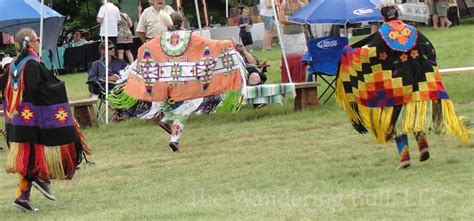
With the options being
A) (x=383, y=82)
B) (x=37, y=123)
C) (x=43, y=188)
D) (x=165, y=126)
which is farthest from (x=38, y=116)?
(x=165, y=126)

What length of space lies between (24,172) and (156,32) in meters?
5.95

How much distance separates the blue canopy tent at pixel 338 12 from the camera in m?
12.4

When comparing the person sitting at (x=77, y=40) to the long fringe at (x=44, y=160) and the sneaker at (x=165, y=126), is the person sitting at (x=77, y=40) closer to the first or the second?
the sneaker at (x=165, y=126)

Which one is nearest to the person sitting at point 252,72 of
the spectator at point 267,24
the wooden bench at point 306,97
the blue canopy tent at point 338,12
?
the wooden bench at point 306,97

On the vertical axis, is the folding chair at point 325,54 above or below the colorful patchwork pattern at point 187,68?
below

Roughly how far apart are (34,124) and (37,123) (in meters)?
0.02

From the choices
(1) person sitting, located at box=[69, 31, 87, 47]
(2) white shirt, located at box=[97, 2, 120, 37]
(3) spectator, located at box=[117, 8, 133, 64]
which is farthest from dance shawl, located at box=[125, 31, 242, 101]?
(1) person sitting, located at box=[69, 31, 87, 47]

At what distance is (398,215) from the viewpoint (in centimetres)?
600

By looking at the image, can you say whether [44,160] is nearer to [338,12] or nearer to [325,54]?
[325,54]

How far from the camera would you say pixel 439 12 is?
786 inches

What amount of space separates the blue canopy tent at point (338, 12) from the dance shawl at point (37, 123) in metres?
5.87

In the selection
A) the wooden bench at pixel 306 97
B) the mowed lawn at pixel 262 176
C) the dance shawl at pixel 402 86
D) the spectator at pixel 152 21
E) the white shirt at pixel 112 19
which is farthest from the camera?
the white shirt at pixel 112 19

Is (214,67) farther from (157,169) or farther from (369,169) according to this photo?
(369,169)

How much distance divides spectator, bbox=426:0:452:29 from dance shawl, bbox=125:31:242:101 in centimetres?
1067
